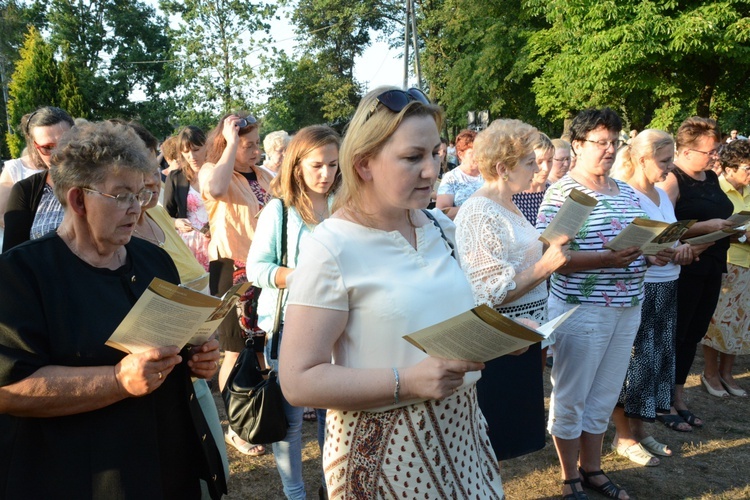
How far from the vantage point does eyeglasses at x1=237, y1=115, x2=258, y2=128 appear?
4.14 metres

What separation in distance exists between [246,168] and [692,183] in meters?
3.56

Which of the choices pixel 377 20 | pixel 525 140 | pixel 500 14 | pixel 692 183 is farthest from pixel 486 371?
pixel 377 20

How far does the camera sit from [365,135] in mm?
1801

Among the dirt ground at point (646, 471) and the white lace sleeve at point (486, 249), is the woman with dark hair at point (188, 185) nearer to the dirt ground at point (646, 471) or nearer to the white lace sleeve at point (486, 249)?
the dirt ground at point (646, 471)

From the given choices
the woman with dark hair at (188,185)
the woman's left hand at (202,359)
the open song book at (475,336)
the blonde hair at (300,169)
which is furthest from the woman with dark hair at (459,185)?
the open song book at (475,336)

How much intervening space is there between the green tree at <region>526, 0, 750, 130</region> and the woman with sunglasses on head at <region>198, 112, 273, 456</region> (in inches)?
651

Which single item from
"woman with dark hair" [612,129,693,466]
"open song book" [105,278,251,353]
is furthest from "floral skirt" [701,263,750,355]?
"open song book" [105,278,251,353]

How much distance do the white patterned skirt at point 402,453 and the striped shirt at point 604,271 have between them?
1968 millimetres

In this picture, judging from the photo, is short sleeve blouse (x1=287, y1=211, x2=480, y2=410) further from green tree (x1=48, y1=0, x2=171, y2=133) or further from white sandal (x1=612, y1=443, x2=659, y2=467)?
green tree (x1=48, y1=0, x2=171, y2=133)

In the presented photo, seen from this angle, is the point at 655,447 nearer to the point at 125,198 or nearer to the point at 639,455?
the point at 639,455

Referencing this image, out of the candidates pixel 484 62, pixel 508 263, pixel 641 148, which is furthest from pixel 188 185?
pixel 484 62

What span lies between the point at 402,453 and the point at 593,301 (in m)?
2.17

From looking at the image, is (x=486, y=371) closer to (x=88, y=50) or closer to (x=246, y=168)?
(x=246, y=168)

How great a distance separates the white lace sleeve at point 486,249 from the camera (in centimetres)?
314
